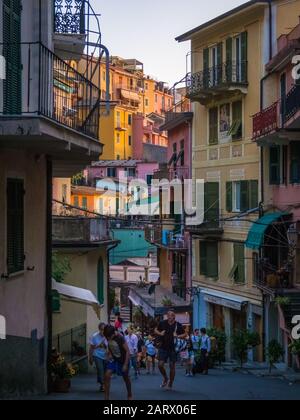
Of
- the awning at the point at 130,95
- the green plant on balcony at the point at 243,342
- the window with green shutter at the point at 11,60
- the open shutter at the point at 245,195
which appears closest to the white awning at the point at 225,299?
Answer: the open shutter at the point at 245,195

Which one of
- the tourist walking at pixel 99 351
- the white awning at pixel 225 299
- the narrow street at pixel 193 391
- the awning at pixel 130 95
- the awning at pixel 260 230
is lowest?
the white awning at pixel 225 299

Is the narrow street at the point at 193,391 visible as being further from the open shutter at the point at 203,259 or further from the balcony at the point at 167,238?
the balcony at the point at 167,238

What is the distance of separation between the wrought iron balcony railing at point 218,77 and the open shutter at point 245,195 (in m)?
4.45

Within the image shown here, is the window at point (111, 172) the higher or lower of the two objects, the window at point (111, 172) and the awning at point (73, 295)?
the higher

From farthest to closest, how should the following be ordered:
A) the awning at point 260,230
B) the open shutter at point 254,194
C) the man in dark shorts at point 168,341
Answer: the open shutter at point 254,194
the awning at point 260,230
the man in dark shorts at point 168,341

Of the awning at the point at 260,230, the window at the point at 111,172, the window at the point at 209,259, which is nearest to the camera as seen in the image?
the awning at the point at 260,230

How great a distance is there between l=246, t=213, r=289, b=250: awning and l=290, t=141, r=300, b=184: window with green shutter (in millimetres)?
1627

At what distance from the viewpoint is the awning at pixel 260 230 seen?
33156mm

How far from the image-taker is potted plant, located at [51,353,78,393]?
54.5 ft

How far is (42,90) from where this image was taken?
13188mm

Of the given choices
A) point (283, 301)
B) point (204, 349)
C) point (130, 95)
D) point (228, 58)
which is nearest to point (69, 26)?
point (204, 349)

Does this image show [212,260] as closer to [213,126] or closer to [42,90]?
[213,126]

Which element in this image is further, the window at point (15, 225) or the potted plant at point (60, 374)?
the potted plant at point (60, 374)

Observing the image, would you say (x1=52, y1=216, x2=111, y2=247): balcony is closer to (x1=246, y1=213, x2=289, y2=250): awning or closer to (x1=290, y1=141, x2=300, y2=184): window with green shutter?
(x1=246, y1=213, x2=289, y2=250): awning
